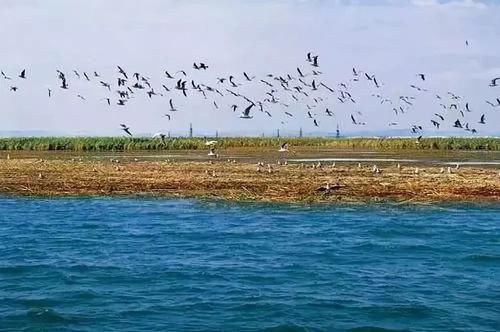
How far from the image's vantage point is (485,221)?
30016 mm

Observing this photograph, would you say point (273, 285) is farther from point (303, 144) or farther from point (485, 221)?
point (303, 144)

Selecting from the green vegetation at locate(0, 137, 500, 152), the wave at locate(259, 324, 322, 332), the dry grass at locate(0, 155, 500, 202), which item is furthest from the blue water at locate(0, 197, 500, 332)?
the green vegetation at locate(0, 137, 500, 152)

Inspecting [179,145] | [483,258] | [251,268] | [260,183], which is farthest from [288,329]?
[179,145]

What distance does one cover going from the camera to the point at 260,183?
1598 inches

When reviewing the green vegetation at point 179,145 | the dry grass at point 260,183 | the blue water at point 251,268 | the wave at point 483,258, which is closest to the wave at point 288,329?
the blue water at point 251,268

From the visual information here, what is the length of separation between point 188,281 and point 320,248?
6.21 meters

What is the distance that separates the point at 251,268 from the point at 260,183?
64.1 ft

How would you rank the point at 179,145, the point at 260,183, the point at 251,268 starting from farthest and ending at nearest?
the point at 179,145
the point at 260,183
the point at 251,268

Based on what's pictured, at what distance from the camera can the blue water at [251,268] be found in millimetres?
16266

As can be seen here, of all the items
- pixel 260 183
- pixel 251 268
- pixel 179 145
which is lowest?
pixel 251 268

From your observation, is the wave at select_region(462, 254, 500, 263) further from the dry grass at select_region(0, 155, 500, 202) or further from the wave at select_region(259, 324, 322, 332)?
the dry grass at select_region(0, 155, 500, 202)

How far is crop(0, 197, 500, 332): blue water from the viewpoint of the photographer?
1627 cm

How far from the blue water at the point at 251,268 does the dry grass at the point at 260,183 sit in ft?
10.0

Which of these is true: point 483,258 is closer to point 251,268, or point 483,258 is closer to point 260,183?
point 251,268
